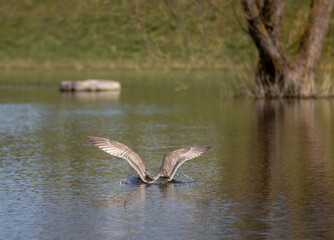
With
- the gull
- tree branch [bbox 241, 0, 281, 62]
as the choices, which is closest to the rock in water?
tree branch [bbox 241, 0, 281, 62]

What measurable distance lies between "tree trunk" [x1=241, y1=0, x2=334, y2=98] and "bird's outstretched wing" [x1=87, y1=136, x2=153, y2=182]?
16.3 m

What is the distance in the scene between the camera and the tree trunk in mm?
26516

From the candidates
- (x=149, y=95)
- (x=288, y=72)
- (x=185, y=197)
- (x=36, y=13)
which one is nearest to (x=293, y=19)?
(x=288, y=72)

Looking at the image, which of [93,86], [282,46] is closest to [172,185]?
[282,46]

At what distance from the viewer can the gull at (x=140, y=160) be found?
10.4 metres

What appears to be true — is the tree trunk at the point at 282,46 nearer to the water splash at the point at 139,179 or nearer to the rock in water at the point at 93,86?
the rock in water at the point at 93,86

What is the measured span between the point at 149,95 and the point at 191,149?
21.9 metres

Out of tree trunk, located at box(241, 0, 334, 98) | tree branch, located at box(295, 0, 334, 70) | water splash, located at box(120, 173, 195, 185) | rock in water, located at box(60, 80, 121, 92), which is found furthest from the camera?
rock in water, located at box(60, 80, 121, 92)

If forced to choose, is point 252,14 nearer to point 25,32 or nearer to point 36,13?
point 25,32

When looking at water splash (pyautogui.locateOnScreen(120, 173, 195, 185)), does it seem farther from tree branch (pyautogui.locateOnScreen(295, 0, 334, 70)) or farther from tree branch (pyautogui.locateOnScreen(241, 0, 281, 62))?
tree branch (pyautogui.locateOnScreen(295, 0, 334, 70))

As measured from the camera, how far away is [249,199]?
384 inches

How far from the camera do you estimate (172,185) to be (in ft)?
35.6

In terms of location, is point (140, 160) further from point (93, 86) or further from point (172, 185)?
point (93, 86)

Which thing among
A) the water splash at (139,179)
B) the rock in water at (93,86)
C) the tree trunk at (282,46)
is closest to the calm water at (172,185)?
the water splash at (139,179)
